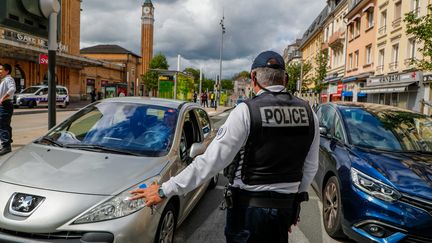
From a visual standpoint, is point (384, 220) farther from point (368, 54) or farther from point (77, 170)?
point (368, 54)

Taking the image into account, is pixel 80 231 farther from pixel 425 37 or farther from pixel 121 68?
pixel 121 68

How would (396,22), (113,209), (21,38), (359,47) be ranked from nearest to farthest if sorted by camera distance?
(113,209) → (396,22) → (21,38) → (359,47)

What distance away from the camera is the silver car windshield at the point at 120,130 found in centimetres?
371

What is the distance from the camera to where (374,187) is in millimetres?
3469

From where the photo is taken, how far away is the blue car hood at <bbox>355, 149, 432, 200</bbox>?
130 inches

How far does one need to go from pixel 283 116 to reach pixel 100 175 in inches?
69.2

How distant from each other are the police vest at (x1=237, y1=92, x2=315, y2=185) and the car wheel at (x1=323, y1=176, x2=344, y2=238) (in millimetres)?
2160

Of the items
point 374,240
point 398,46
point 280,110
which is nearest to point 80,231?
point 280,110

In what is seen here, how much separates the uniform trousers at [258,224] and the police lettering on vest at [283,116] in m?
0.51

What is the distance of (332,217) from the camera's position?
4188mm

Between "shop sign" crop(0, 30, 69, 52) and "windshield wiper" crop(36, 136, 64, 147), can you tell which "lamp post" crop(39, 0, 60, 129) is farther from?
"shop sign" crop(0, 30, 69, 52)

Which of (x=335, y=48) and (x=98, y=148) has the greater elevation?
(x=335, y=48)

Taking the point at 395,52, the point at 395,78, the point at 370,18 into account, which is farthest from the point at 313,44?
the point at 395,78

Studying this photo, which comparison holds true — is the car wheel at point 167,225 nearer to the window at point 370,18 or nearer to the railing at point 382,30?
the railing at point 382,30
